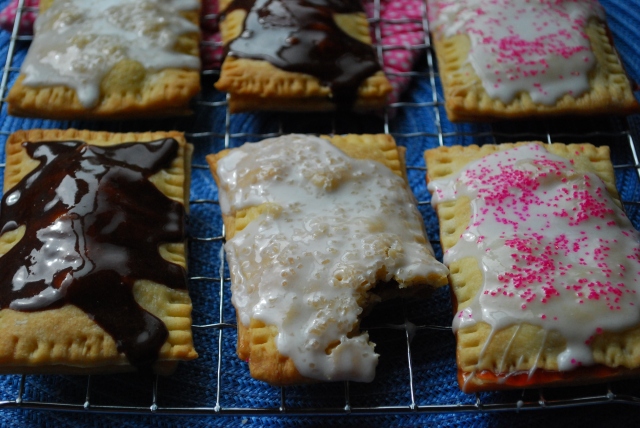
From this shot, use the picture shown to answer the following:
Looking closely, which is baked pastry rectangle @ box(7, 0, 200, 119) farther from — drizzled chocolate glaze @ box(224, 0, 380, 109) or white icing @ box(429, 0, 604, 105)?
white icing @ box(429, 0, 604, 105)

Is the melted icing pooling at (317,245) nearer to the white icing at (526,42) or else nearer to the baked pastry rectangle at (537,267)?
the baked pastry rectangle at (537,267)

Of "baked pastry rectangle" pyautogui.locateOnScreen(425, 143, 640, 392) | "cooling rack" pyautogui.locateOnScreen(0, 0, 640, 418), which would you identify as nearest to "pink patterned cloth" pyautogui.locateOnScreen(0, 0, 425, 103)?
"cooling rack" pyautogui.locateOnScreen(0, 0, 640, 418)

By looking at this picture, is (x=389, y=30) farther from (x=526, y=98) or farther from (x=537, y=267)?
(x=537, y=267)

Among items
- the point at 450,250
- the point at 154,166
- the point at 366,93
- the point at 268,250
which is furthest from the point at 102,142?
the point at 450,250

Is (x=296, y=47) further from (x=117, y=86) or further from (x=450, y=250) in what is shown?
(x=450, y=250)

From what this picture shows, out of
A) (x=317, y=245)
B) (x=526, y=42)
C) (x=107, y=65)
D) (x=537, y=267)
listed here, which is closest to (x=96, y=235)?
(x=317, y=245)

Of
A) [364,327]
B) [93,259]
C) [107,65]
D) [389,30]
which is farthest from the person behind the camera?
[389,30]
